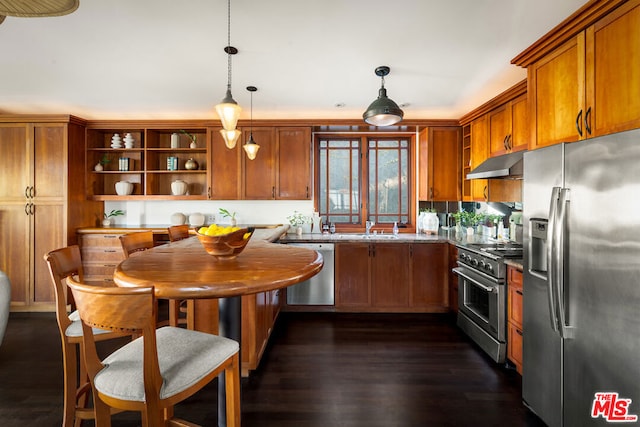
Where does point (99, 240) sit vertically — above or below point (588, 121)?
below

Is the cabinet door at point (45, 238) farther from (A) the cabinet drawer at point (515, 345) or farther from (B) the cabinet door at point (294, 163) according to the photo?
(A) the cabinet drawer at point (515, 345)

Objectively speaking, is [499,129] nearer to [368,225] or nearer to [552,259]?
[368,225]

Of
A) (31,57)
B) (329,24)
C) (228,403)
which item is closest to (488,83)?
(329,24)

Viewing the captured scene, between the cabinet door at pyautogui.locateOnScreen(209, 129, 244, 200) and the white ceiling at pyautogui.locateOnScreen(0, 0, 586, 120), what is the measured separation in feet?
2.16

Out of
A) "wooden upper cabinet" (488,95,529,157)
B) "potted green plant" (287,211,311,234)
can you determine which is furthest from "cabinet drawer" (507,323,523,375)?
A: "potted green plant" (287,211,311,234)

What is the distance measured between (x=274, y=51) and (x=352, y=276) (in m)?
2.67

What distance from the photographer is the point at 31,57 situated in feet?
8.43

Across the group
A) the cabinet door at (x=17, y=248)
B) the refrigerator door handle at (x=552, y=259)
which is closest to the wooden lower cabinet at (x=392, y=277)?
the refrigerator door handle at (x=552, y=259)

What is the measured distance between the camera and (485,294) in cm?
293

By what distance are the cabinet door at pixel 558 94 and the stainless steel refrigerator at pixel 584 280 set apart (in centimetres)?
28

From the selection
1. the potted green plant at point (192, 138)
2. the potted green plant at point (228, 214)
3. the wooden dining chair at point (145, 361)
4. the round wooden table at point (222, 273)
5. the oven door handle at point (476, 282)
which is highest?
the potted green plant at point (192, 138)

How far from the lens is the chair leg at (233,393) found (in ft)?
4.28

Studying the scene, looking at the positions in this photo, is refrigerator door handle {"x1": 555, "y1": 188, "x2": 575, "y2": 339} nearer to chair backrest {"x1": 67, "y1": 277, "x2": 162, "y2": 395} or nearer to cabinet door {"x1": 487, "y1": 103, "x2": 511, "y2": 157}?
cabinet door {"x1": 487, "y1": 103, "x2": 511, "y2": 157}

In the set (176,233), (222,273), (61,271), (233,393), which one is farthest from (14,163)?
(233,393)
